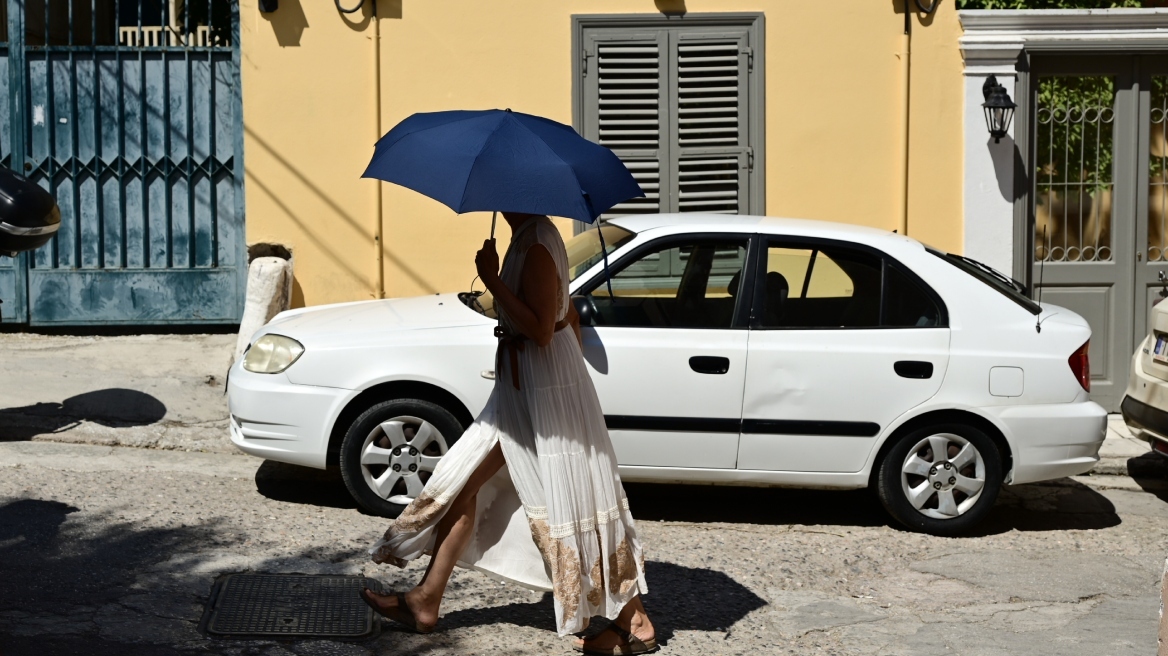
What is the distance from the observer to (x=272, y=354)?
6.75 m

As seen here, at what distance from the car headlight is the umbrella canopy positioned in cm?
217

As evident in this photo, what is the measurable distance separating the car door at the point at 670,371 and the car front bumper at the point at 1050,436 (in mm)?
1390

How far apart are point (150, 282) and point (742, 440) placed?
16.6ft

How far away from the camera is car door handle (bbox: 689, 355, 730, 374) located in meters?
6.59

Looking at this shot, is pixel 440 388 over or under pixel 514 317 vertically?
under

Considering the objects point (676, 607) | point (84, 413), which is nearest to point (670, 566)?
point (676, 607)

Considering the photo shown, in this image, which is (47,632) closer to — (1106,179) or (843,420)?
(843,420)

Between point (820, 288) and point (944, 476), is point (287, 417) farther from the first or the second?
point (944, 476)

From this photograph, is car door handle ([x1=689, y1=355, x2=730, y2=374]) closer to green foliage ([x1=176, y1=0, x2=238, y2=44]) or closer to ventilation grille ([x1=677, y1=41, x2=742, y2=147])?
ventilation grille ([x1=677, y1=41, x2=742, y2=147])

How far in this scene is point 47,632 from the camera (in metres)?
4.85

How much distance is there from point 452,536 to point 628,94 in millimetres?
5515

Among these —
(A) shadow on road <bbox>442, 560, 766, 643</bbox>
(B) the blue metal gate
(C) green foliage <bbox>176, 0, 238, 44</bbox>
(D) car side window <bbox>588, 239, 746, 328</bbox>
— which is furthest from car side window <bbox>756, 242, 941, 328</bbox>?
(C) green foliage <bbox>176, 0, 238, 44</bbox>

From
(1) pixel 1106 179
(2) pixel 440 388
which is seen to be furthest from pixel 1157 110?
(2) pixel 440 388

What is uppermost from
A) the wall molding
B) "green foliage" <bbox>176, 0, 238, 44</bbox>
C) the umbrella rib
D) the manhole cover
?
"green foliage" <bbox>176, 0, 238, 44</bbox>
